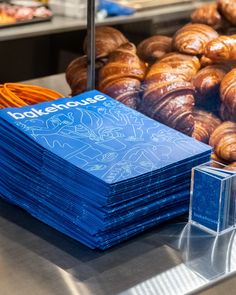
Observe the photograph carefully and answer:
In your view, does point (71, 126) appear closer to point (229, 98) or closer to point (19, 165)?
point (19, 165)

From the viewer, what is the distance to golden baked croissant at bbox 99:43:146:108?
4.09 feet

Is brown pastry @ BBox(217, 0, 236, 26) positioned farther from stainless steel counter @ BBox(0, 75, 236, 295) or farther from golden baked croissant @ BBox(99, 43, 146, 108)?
stainless steel counter @ BBox(0, 75, 236, 295)

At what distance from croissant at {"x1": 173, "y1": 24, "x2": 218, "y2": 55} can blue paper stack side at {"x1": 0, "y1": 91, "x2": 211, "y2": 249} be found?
6.4 inches

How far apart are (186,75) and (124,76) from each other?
111 mm

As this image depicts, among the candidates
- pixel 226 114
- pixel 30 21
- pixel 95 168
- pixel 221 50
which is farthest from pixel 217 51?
pixel 30 21

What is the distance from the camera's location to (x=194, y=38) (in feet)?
4.07

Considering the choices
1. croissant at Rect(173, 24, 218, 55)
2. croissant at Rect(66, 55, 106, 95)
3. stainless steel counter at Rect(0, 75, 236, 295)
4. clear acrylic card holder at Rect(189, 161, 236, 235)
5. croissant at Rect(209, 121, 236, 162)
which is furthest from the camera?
croissant at Rect(66, 55, 106, 95)

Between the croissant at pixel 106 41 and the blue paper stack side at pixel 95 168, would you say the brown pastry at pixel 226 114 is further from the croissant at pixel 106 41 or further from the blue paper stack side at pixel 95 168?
the croissant at pixel 106 41

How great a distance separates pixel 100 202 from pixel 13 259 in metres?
0.14

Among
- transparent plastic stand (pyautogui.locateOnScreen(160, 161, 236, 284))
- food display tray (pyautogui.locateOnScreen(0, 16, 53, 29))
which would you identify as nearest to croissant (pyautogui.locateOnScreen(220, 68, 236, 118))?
transparent plastic stand (pyautogui.locateOnScreen(160, 161, 236, 284))

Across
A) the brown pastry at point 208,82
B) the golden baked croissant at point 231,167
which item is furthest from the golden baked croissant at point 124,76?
the golden baked croissant at point 231,167

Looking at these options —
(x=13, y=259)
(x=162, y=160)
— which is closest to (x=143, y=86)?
(x=162, y=160)

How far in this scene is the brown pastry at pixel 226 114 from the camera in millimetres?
1155

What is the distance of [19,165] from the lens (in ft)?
3.57
